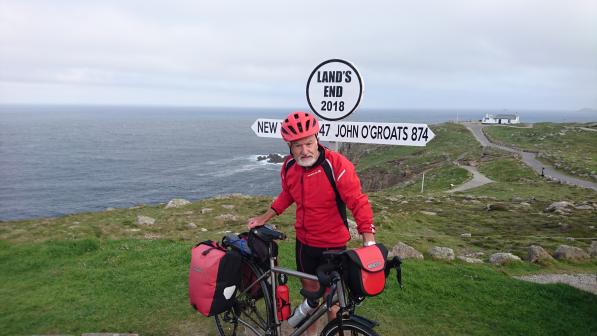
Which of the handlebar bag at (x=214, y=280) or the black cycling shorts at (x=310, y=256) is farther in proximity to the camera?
the black cycling shorts at (x=310, y=256)

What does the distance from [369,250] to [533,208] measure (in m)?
21.2

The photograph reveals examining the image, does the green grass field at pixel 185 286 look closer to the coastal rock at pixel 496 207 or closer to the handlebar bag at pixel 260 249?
the handlebar bag at pixel 260 249

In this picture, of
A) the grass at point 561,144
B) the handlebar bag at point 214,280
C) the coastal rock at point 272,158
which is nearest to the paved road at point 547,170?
the grass at point 561,144

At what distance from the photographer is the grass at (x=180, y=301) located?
6.08 meters

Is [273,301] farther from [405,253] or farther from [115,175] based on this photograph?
[115,175]

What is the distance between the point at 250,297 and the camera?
17.1 feet

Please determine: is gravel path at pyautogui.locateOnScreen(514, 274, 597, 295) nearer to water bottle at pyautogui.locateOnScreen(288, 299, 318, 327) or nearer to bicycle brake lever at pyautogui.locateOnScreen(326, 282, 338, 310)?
water bottle at pyautogui.locateOnScreen(288, 299, 318, 327)

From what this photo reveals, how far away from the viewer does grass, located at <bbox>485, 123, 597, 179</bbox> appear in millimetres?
39750

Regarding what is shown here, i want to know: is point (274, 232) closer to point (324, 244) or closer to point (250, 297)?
point (324, 244)

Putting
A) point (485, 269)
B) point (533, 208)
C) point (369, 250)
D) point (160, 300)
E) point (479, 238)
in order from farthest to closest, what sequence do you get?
point (533, 208) → point (479, 238) → point (485, 269) → point (160, 300) → point (369, 250)

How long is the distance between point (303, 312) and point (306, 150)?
6.58 feet

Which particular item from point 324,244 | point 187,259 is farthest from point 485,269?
point 187,259

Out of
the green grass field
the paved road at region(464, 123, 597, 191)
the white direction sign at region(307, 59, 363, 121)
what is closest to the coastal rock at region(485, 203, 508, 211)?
the green grass field

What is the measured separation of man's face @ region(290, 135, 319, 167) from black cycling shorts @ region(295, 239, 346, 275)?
1171 millimetres
